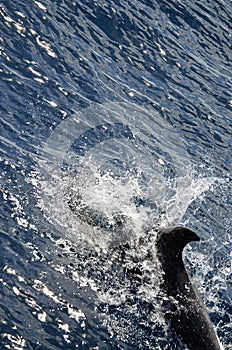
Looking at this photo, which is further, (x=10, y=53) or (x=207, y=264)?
(x=10, y=53)

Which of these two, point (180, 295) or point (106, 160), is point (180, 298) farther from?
point (106, 160)

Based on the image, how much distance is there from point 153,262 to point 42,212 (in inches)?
102

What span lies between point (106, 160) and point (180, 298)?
5550 mm

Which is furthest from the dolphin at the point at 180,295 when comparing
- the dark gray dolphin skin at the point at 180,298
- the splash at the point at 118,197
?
the splash at the point at 118,197

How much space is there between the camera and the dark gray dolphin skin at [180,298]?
43.6 ft

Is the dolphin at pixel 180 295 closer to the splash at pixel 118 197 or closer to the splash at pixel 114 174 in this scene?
the splash at pixel 118 197

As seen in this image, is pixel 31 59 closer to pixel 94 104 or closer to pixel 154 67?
pixel 94 104

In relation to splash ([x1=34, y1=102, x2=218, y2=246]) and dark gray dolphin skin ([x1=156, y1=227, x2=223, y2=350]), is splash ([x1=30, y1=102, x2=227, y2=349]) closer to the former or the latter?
splash ([x1=34, y1=102, x2=218, y2=246])

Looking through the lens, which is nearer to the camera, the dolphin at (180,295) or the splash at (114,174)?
the dolphin at (180,295)

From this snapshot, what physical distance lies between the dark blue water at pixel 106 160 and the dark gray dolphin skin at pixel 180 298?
8.6 inches

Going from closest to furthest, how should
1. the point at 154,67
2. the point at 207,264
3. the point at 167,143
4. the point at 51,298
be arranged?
the point at 51,298
the point at 207,264
the point at 167,143
the point at 154,67

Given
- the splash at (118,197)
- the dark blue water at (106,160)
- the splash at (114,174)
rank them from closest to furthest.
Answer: the dark blue water at (106,160) < the splash at (118,197) < the splash at (114,174)

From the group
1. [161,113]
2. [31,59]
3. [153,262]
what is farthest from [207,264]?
[31,59]

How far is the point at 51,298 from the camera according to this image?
12.9 m
